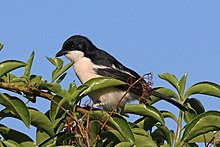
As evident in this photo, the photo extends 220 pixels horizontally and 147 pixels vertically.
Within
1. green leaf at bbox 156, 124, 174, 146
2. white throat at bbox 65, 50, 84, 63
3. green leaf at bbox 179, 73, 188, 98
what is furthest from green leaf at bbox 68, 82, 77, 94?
white throat at bbox 65, 50, 84, 63

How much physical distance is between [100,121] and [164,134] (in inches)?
16.5

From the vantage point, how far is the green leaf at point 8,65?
8.96 feet

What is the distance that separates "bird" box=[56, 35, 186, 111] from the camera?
6238mm

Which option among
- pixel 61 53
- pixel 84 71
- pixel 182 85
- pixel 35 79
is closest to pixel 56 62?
pixel 35 79

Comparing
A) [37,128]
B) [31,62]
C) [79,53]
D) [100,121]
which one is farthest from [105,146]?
[79,53]

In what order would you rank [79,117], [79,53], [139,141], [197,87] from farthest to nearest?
[79,53] → [197,87] → [79,117] → [139,141]

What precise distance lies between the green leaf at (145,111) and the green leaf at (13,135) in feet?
2.08

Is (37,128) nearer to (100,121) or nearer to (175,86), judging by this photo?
(100,121)

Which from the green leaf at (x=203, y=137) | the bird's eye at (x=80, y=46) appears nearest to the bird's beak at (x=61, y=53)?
the bird's eye at (x=80, y=46)

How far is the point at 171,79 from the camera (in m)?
3.46

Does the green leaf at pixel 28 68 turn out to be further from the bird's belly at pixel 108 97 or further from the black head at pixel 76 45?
the black head at pixel 76 45

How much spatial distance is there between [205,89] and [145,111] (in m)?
0.46

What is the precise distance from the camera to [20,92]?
9.45 ft

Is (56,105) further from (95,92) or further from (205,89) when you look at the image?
(95,92)
